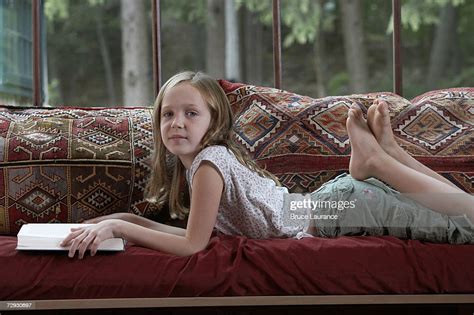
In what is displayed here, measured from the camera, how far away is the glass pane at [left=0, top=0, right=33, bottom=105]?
220 centimetres

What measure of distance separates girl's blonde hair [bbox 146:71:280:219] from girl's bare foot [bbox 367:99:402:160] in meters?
0.28

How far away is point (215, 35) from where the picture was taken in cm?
643

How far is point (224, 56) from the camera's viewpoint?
638 cm

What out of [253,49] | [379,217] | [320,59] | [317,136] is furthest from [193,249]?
[320,59]

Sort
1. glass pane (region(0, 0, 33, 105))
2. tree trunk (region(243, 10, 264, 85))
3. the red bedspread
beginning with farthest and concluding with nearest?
tree trunk (region(243, 10, 264, 85)), glass pane (region(0, 0, 33, 105)), the red bedspread

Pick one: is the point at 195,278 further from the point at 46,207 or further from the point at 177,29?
the point at 177,29

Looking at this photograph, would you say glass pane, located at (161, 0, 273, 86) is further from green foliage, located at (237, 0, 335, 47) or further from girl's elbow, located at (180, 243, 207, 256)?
girl's elbow, located at (180, 243, 207, 256)

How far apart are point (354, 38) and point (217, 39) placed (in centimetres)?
157

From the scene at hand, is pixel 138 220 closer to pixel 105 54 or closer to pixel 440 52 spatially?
pixel 105 54

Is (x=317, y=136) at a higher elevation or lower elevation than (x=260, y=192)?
higher

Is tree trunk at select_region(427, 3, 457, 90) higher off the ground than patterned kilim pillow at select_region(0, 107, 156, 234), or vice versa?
tree trunk at select_region(427, 3, 457, 90)

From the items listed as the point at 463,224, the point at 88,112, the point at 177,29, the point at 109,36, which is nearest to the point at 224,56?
Answer: the point at 177,29

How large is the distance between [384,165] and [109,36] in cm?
596

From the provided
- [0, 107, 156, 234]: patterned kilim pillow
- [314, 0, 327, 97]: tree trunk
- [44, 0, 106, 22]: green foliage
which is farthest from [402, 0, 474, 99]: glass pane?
[0, 107, 156, 234]: patterned kilim pillow
